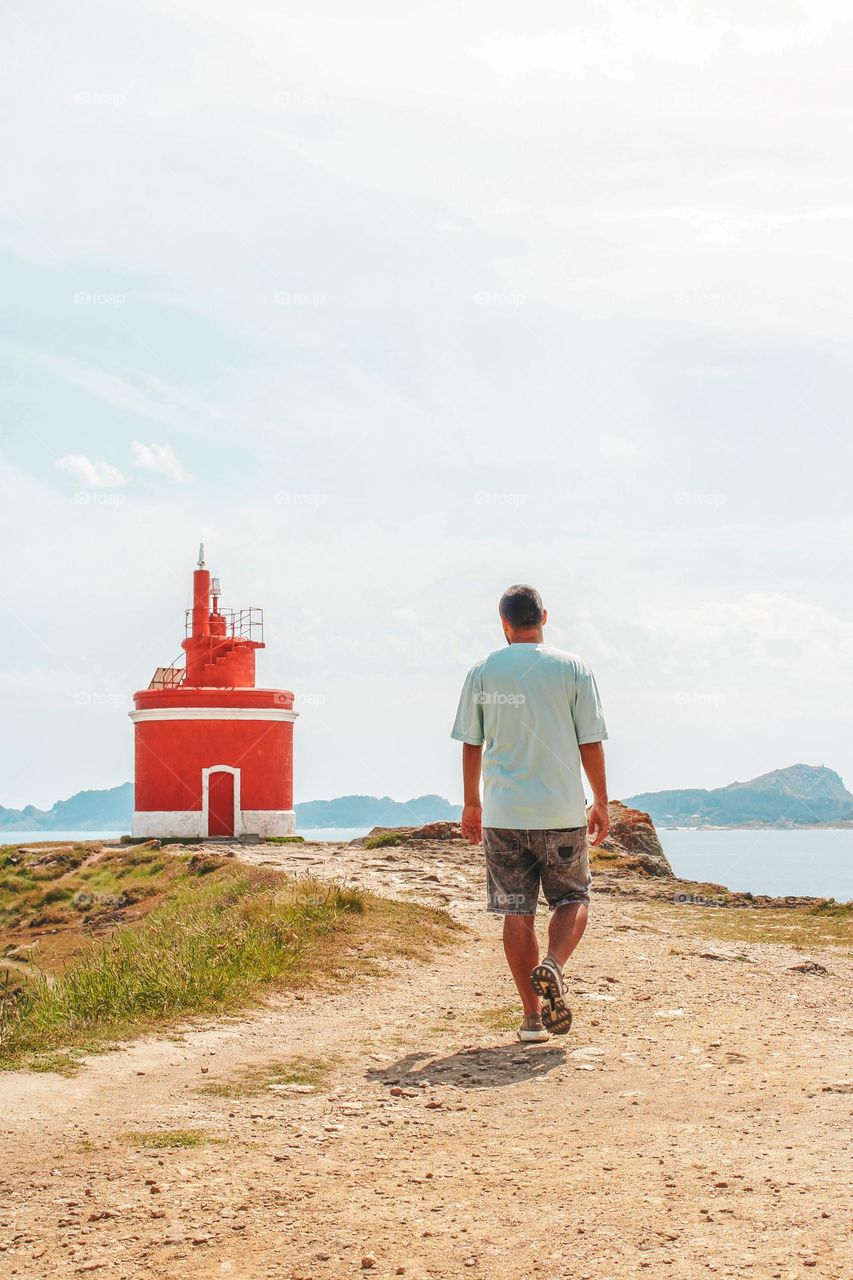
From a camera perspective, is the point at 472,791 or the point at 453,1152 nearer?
the point at 453,1152

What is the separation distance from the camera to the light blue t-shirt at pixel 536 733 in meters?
6.38

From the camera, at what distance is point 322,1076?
577 centimetres

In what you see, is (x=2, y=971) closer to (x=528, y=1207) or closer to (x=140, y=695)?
(x=528, y=1207)

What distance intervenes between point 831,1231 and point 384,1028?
3.82m

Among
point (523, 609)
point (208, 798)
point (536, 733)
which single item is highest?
point (523, 609)

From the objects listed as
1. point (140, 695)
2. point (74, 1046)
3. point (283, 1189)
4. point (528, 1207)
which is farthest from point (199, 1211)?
point (140, 695)

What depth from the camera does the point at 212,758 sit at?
3269cm

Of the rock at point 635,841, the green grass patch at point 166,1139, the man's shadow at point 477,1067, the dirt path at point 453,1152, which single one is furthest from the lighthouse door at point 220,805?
the green grass patch at point 166,1139

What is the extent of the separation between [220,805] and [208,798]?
0.37 m

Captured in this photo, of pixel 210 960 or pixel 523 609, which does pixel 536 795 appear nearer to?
pixel 523 609

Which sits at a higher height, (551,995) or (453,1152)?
(551,995)

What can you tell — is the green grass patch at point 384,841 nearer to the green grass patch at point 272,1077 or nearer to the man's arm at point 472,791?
the man's arm at point 472,791

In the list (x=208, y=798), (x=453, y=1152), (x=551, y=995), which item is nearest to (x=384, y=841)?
(x=208, y=798)

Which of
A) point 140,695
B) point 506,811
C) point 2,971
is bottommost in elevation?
point 2,971
